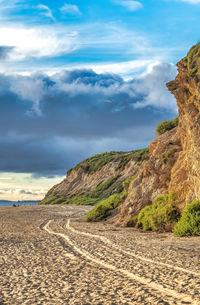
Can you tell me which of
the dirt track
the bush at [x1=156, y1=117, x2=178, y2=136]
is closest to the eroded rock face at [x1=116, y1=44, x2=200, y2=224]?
the bush at [x1=156, y1=117, x2=178, y2=136]

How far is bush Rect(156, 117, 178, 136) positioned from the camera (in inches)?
1073

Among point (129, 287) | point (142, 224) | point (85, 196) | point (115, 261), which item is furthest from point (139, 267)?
point (85, 196)

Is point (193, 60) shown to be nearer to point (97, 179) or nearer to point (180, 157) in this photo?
point (180, 157)

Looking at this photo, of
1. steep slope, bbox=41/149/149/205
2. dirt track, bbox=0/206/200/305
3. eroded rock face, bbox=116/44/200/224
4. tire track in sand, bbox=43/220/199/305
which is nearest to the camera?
tire track in sand, bbox=43/220/199/305

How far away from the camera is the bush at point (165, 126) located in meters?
27.3

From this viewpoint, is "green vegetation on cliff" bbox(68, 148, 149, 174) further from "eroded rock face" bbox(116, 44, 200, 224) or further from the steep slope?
"eroded rock face" bbox(116, 44, 200, 224)

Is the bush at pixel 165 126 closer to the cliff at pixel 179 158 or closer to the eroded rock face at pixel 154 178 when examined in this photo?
the cliff at pixel 179 158

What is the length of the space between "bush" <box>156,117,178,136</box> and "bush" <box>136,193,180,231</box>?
26.8 feet


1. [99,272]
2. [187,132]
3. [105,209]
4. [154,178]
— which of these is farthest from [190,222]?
[105,209]

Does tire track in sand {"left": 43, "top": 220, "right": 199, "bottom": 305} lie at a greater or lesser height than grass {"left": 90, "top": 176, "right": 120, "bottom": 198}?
lesser

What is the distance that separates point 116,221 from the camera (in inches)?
943

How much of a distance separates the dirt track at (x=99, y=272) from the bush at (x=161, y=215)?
13.4ft

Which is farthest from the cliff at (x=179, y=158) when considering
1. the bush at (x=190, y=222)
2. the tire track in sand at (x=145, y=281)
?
the tire track in sand at (x=145, y=281)

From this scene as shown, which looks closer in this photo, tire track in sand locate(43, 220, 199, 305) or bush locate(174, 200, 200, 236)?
tire track in sand locate(43, 220, 199, 305)
